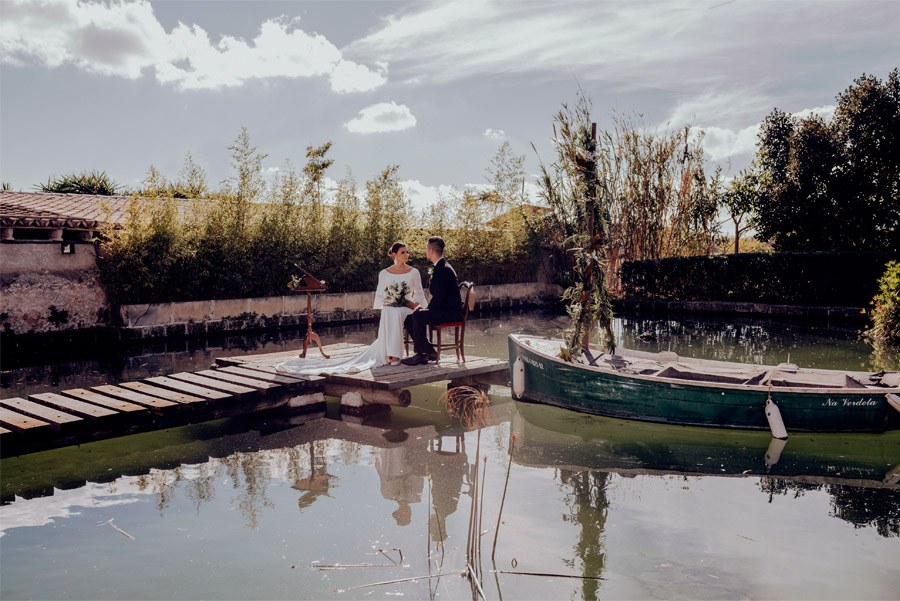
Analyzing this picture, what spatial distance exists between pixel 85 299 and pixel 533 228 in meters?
11.8

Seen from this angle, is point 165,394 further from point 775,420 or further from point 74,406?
point 775,420

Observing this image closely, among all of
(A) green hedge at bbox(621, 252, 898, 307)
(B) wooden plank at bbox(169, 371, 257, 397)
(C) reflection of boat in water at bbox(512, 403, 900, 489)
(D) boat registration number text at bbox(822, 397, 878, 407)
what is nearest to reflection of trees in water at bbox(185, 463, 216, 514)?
(B) wooden plank at bbox(169, 371, 257, 397)

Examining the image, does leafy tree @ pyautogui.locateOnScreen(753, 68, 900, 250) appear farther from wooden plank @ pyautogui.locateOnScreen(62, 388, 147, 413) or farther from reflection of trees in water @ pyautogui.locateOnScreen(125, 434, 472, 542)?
wooden plank @ pyautogui.locateOnScreen(62, 388, 147, 413)

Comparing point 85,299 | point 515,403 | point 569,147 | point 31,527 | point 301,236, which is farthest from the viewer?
point 301,236

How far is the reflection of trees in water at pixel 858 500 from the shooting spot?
5102mm

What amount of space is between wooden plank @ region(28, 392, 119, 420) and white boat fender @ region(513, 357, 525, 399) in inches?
158

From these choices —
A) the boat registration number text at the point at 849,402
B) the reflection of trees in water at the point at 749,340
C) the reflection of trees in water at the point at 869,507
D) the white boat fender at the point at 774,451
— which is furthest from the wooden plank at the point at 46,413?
the reflection of trees in water at the point at 749,340

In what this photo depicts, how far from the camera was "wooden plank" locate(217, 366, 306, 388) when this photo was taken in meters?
7.90

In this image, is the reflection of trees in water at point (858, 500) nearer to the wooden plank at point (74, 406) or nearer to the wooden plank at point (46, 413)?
the wooden plank at point (74, 406)

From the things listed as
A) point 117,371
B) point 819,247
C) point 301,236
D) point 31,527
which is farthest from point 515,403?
point 819,247

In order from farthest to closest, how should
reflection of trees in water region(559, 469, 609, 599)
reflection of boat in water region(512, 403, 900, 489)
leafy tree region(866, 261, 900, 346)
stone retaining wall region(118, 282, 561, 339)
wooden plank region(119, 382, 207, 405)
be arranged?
stone retaining wall region(118, 282, 561, 339) < leafy tree region(866, 261, 900, 346) < wooden plank region(119, 382, 207, 405) < reflection of boat in water region(512, 403, 900, 489) < reflection of trees in water region(559, 469, 609, 599)

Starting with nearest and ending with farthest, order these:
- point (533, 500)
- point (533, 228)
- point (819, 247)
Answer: point (533, 500)
point (819, 247)
point (533, 228)

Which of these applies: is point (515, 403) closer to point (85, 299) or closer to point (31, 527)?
point (31, 527)

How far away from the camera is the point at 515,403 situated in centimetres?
879
